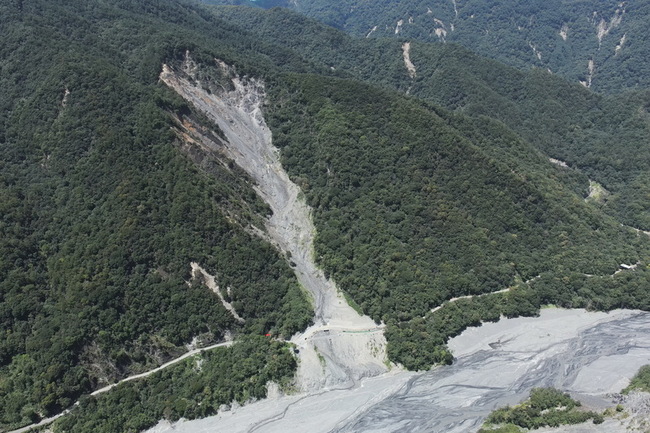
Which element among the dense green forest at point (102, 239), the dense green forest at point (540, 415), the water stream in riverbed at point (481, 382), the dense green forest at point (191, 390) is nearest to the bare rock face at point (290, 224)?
the dense green forest at point (102, 239)

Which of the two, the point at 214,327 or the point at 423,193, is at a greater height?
the point at 423,193

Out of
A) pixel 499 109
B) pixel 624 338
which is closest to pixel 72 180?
pixel 624 338

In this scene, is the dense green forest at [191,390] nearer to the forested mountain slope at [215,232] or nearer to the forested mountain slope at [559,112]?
the forested mountain slope at [215,232]

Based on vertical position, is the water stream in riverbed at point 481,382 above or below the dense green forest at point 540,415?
above

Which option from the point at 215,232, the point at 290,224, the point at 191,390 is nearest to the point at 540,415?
the point at 191,390

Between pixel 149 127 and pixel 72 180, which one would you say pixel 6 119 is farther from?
pixel 149 127

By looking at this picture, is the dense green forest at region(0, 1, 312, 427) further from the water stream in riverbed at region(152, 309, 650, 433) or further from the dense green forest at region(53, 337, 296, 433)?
the water stream in riverbed at region(152, 309, 650, 433)

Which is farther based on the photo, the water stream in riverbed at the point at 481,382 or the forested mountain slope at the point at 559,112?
the forested mountain slope at the point at 559,112
